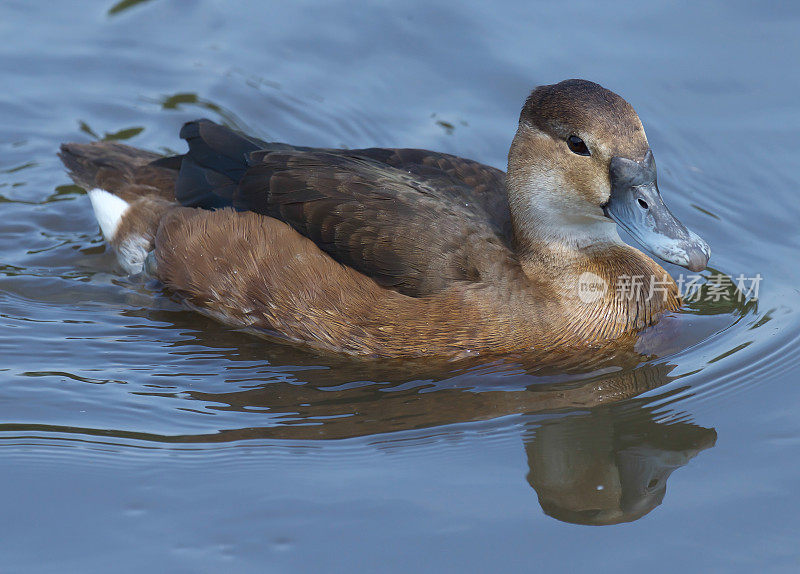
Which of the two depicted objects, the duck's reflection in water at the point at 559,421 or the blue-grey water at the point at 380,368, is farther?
the duck's reflection in water at the point at 559,421

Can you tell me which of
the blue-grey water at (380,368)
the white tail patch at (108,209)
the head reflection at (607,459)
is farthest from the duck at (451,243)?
the white tail patch at (108,209)

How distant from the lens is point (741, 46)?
930 centimetres

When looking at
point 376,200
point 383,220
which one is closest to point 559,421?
point 383,220

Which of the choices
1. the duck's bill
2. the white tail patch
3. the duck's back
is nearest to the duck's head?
the duck's bill

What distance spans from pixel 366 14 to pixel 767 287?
4.59m

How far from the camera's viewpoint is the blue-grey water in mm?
5027

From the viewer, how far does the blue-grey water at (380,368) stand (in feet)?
16.5

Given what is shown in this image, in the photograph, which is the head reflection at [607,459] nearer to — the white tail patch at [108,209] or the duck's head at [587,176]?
the duck's head at [587,176]

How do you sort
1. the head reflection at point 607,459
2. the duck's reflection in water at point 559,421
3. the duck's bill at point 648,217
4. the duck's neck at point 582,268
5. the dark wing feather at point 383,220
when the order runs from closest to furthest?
the head reflection at point 607,459 < the duck's reflection in water at point 559,421 < the duck's bill at point 648,217 < the dark wing feather at point 383,220 < the duck's neck at point 582,268

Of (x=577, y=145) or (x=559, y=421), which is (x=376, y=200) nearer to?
(x=577, y=145)

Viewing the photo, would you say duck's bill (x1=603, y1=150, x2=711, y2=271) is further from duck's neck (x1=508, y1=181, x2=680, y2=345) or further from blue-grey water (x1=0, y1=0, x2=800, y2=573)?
blue-grey water (x1=0, y1=0, x2=800, y2=573)

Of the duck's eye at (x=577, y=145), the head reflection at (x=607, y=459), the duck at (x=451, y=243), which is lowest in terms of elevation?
the head reflection at (x=607, y=459)

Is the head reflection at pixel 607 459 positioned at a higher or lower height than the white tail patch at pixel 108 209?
lower

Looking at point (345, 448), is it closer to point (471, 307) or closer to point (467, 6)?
point (471, 307)
